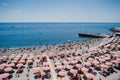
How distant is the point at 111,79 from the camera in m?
21.6

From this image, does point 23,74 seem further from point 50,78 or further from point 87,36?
point 87,36

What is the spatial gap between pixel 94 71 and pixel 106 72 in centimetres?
213

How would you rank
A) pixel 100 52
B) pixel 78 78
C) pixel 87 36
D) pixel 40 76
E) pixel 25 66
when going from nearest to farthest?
pixel 78 78 < pixel 40 76 < pixel 25 66 < pixel 100 52 < pixel 87 36

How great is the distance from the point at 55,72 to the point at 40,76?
313 cm

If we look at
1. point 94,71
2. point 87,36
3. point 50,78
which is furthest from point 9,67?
point 87,36

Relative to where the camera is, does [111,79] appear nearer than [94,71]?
Yes

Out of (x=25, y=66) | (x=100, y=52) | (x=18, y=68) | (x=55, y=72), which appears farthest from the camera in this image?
(x=100, y=52)

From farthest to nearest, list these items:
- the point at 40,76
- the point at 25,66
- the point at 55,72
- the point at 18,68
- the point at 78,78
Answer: the point at 25,66 → the point at 18,68 → the point at 55,72 → the point at 40,76 → the point at 78,78

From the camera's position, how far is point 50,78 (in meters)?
22.2

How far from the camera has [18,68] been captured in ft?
86.8

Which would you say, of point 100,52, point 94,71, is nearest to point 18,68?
point 94,71

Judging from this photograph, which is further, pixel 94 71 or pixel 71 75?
pixel 94 71

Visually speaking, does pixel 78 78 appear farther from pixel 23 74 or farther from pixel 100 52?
pixel 100 52

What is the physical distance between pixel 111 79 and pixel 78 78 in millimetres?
5616
